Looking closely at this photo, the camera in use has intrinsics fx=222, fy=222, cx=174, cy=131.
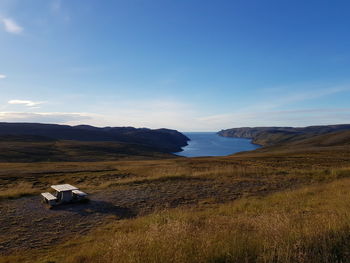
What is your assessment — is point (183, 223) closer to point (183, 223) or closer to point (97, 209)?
point (183, 223)

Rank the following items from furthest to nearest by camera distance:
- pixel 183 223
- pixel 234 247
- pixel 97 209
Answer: pixel 97 209, pixel 183 223, pixel 234 247

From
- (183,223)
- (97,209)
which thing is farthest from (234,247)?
(97,209)

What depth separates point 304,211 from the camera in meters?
7.57

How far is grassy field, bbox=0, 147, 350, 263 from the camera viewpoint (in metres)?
3.96

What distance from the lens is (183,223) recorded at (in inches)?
214

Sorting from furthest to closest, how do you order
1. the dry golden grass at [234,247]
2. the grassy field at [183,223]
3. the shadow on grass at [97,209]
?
the shadow on grass at [97,209] → the grassy field at [183,223] → the dry golden grass at [234,247]

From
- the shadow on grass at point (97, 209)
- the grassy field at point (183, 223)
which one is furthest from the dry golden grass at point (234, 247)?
the shadow on grass at point (97, 209)

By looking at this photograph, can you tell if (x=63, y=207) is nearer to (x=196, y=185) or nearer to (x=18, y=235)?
(x=18, y=235)

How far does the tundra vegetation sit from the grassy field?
0.07 feet

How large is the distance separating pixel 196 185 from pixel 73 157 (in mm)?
49376

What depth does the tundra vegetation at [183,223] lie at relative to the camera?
3955 mm

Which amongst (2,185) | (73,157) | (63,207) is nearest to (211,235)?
(63,207)

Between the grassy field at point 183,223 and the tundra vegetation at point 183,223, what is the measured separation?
22 millimetres

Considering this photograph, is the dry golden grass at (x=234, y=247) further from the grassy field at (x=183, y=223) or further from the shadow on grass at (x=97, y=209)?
the shadow on grass at (x=97, y=209)
